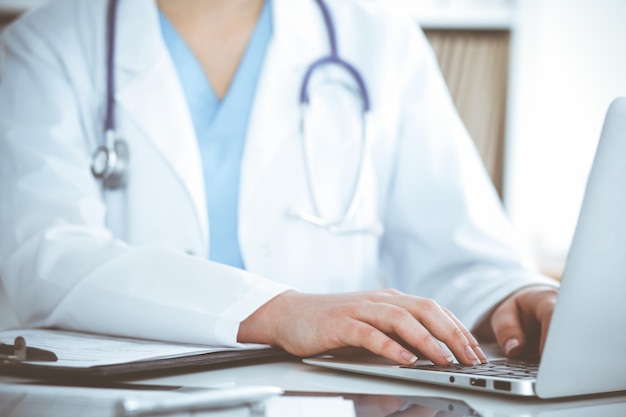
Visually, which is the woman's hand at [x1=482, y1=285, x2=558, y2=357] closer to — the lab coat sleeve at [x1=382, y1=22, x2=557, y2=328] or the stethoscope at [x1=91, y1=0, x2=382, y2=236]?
the lab coat sleeve at [x1=382, y1=22, x2=557, y2=328]

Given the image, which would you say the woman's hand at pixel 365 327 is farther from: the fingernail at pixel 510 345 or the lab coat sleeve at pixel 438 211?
the lab coat sleeve at pixel 438 211

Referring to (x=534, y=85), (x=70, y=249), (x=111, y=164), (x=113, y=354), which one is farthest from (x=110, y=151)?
A: (x=534, y=85)

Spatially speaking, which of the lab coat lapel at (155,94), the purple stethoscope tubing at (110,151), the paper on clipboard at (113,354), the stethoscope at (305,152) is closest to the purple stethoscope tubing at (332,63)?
the stethoscope at (305,152)

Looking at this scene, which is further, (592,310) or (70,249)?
(70,249)

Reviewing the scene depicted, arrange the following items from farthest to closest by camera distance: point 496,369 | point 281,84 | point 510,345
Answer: point 281,84
point 510,345
point 496,369

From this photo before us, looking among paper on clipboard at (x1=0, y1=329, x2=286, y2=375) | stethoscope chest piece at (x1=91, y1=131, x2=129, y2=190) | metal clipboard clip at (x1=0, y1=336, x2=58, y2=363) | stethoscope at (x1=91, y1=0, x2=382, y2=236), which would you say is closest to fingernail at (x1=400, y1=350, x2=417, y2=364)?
paper on clipboard at (x1=0, y1=329, x2=286, y2=375)

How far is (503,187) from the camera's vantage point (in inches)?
74.9

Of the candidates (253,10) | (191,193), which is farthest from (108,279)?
(253,10)

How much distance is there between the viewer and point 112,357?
0.59 m

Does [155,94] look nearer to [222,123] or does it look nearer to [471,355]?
[222,123]

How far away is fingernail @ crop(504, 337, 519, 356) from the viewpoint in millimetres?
739

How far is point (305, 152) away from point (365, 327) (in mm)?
508

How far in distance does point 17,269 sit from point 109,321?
204 mm

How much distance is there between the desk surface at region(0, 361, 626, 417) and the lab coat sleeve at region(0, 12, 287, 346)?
107 millimetres
